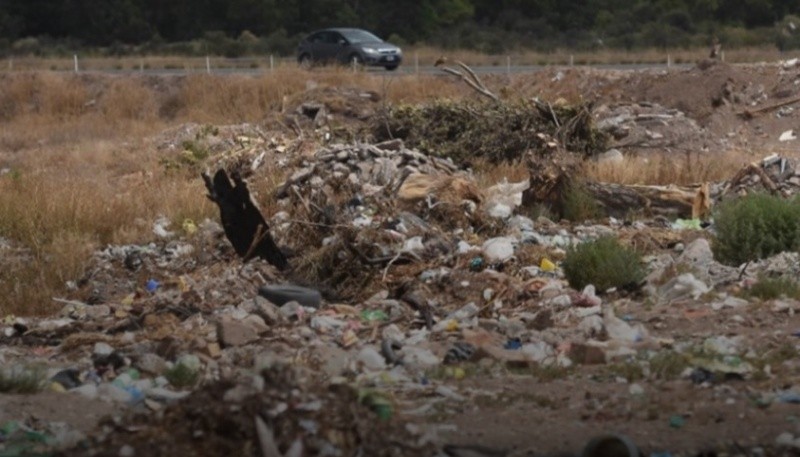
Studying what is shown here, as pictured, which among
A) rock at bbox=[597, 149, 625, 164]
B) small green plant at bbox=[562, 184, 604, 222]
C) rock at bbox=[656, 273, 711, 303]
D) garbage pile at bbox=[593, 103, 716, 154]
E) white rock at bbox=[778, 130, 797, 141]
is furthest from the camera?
white rock at bbox=[778, 130, 797, 141]

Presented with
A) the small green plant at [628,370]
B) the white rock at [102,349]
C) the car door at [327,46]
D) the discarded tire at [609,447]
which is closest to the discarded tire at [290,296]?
the white rock at [102,349]

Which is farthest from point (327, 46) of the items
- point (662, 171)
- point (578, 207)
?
point (578, 207)

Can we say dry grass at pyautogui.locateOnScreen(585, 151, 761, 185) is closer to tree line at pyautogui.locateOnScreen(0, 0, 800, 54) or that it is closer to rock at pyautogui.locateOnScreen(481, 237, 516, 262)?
rock at pyautogui.locateOnScreen(481, 237, 516, 262)

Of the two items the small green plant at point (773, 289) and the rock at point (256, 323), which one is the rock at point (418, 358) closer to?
the rock at point (256, 323)

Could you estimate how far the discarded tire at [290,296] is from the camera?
36.9 ft

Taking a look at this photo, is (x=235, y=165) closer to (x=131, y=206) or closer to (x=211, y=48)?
(x=131, y=206)

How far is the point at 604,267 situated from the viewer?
11.1m

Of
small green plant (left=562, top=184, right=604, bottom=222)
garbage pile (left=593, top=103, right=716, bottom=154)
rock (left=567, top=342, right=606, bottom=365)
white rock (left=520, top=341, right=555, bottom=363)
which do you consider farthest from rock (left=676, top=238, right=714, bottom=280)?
garbage pile (left=593, top=103, right=716, bottom=154)

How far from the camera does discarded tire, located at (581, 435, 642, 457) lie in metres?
6.23

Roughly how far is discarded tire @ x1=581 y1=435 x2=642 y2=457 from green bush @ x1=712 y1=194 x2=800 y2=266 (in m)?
5.82

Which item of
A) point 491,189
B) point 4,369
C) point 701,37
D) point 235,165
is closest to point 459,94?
point 235,165

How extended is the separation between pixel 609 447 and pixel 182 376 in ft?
9.34

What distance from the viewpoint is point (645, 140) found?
2072 cm

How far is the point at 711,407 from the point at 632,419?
0.44m
